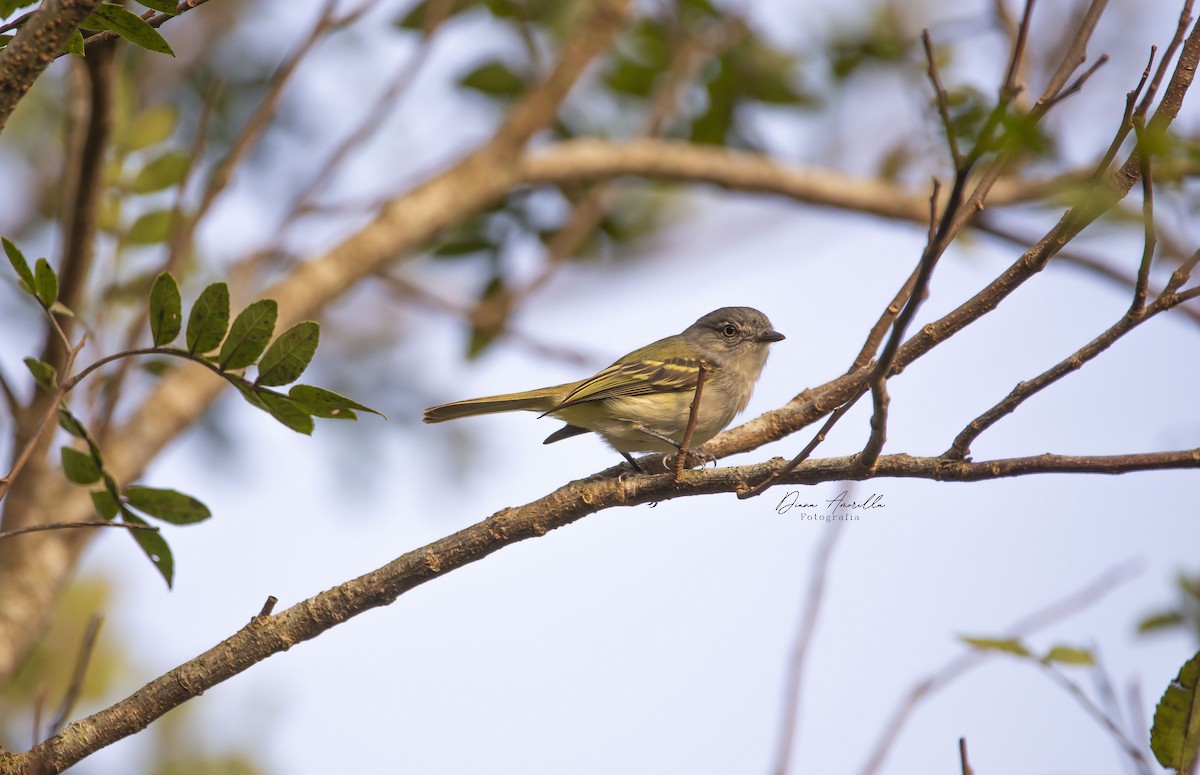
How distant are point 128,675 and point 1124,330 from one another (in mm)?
4849

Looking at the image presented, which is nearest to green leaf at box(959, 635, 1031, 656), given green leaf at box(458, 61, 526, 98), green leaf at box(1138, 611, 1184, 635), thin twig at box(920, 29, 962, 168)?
green leaf at box(1138, 611, 1184, 635)

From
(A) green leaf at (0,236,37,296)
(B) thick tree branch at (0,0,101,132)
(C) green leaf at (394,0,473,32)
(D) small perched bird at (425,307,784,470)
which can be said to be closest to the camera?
(B) thick tree branch at (0,0,101,132)

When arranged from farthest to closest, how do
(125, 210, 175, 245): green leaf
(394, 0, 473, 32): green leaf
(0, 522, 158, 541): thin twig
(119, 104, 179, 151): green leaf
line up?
(394, 0, 473, 32): green leaf → (125, 210, 175, 245): green leaf → (119, 104, 179, 151): green leaf → (0, 522, 158, 541): thin twig

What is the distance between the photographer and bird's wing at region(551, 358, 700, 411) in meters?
4.45

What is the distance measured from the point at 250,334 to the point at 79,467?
56 cm

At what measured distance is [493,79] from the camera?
5.55 m

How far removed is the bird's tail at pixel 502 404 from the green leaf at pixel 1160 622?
252cm

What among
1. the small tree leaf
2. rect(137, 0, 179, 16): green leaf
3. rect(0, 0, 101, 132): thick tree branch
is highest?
rect(137, 0, 179, 16): green leaf

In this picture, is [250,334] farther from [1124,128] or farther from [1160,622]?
[1160,622]

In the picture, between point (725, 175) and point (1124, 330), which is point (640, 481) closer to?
point (1124, 330)

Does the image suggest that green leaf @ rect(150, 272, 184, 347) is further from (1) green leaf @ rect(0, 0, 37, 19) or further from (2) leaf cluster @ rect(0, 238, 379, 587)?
(1) green leaf @ rect(0, 0, 37, 19)

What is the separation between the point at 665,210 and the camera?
6.96m

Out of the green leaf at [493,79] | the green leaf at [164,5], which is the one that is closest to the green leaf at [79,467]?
Result: the green leaf at [164,5]

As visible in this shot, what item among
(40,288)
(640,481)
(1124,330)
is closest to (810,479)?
(640,481)
